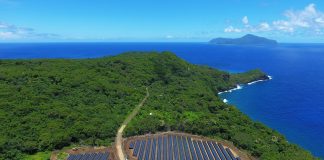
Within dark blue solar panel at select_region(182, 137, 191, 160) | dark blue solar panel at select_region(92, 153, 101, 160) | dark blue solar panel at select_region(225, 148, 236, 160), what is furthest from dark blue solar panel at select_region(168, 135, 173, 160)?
dark blue solar panel at select_region(92, 153, 101, 160)

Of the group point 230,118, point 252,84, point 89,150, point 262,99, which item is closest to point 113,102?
point 89,150

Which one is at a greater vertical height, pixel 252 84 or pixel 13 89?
pixel 13 89

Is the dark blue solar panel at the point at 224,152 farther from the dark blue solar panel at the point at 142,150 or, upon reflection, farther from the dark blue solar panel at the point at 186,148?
the dark blue solar panel at the point at 142,150

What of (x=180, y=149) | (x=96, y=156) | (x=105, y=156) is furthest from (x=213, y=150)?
(x=96, y=156)

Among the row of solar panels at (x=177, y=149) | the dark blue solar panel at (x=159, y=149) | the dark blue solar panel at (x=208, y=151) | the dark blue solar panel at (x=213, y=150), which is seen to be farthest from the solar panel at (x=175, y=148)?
the dark blue solar panel at (x=213, y=150)

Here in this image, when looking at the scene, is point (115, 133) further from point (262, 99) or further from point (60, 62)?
point (262, 99)

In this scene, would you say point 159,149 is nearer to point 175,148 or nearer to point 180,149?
point 175,148

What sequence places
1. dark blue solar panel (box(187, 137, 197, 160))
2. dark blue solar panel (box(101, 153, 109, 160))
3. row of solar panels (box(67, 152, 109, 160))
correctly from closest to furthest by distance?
row of solar panels (box(67, 152, 109, 160)), dark blue solar panel (box(101, 153, 109, 160)), dark blue solar panel (box(187, 137, 197, 160))

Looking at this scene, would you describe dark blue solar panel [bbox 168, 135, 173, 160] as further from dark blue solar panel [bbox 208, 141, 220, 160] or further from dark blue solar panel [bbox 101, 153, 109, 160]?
dark blue solar panel [bbox 101, 153, 109, 160]
